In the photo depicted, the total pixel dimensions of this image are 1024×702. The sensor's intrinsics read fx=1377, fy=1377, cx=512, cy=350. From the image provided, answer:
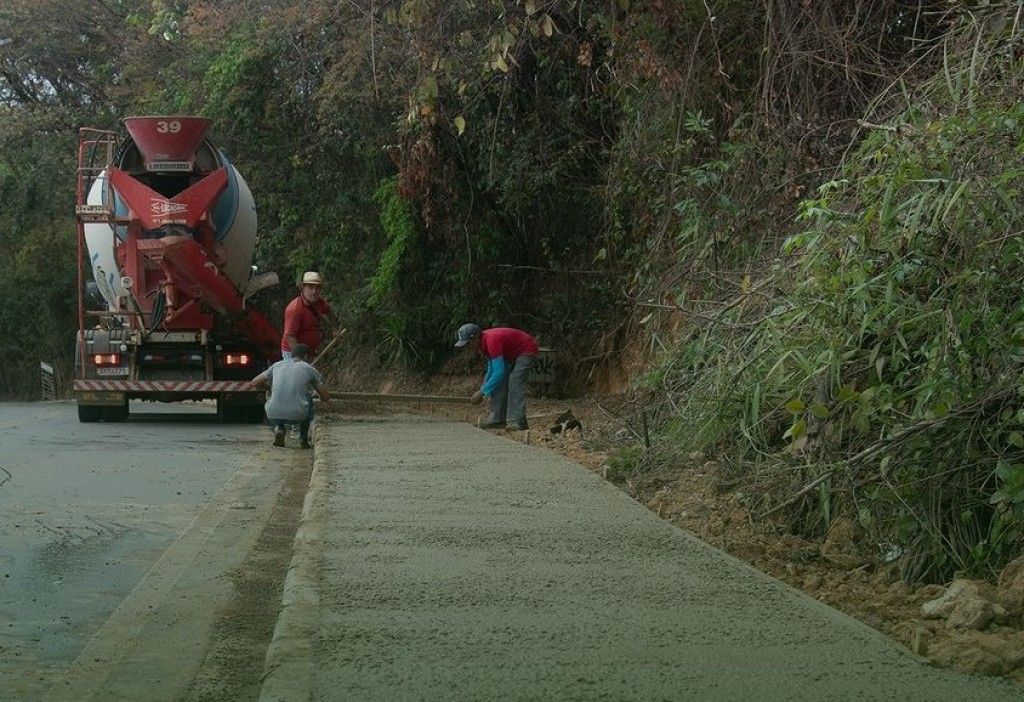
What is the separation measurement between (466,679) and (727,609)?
4.92ft

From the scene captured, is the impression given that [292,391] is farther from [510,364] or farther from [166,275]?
[166,275]

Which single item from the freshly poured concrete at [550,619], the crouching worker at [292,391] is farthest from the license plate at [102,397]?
the freshly poured concrete at [550,619]

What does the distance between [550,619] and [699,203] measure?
820 centimetres

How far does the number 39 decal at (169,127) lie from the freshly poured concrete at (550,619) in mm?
10205

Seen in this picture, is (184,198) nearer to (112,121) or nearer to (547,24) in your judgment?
(547,24)

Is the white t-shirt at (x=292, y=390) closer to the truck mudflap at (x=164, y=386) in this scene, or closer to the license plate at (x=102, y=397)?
the truck mudflap at (x=164, y=386)

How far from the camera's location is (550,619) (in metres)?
5.75

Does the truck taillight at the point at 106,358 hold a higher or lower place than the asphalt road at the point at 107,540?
higher

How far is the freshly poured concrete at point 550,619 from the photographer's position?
4.84 m

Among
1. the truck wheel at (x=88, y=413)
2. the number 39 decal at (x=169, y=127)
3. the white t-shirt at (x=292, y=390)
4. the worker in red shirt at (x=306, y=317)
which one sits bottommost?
the truck wheel at (x=88, y=413)

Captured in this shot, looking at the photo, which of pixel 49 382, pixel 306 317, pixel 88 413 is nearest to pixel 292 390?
pixel 306 317

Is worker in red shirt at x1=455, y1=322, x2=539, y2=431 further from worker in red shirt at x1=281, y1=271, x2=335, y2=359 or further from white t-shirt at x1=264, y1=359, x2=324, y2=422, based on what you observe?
worker in red shirt at x1=281, y1=271, x2=335, y2=359

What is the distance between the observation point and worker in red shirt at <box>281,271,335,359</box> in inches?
684

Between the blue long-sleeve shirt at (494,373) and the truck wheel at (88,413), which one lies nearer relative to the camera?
the blue long-sleeve shirt at (494,373)
